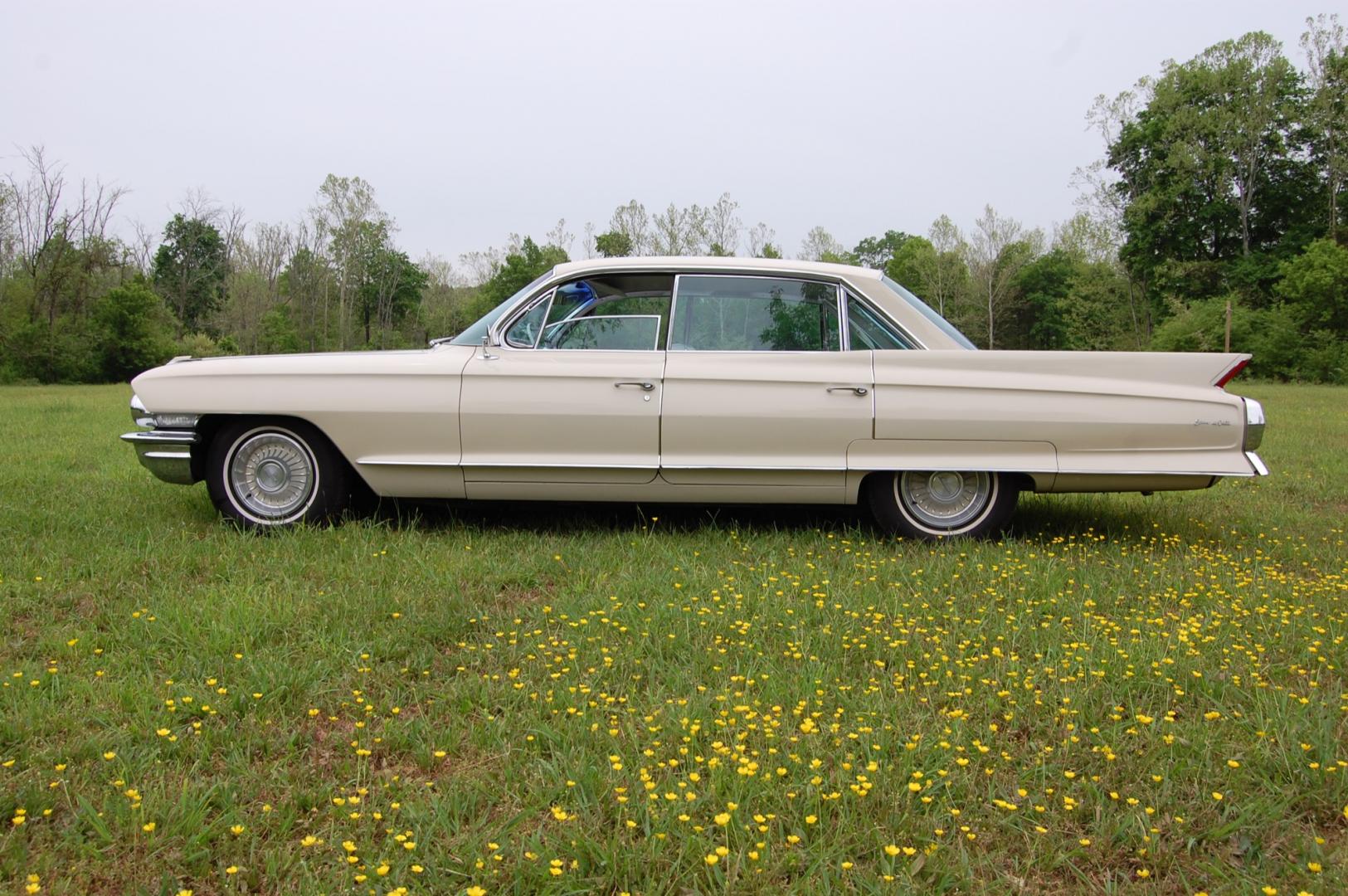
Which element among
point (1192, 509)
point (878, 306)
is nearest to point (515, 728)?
point (878, 306)

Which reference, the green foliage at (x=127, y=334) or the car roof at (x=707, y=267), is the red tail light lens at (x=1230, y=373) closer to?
the car roof at (x=707, y=267)

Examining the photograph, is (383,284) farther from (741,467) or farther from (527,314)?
(741,467)

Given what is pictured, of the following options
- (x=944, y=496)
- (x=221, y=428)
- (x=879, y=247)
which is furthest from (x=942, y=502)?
(x=879, y=247)

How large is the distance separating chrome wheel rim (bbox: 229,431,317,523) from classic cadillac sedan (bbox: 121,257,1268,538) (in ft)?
0.03

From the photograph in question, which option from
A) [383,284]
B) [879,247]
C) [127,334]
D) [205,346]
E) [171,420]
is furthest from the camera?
[879,247]

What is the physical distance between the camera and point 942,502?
4.91 metres

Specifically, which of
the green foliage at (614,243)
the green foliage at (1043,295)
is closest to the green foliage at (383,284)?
the green foliage at (614,243)

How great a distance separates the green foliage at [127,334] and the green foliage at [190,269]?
47.3 feet

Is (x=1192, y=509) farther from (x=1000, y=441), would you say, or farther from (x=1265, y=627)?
(x=1265, y=627)

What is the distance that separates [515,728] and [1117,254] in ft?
155

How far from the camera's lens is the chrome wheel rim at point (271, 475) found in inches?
195

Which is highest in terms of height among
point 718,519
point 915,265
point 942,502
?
point 915,265

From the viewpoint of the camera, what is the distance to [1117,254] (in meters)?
43.4

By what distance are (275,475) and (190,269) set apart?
51406 mm
